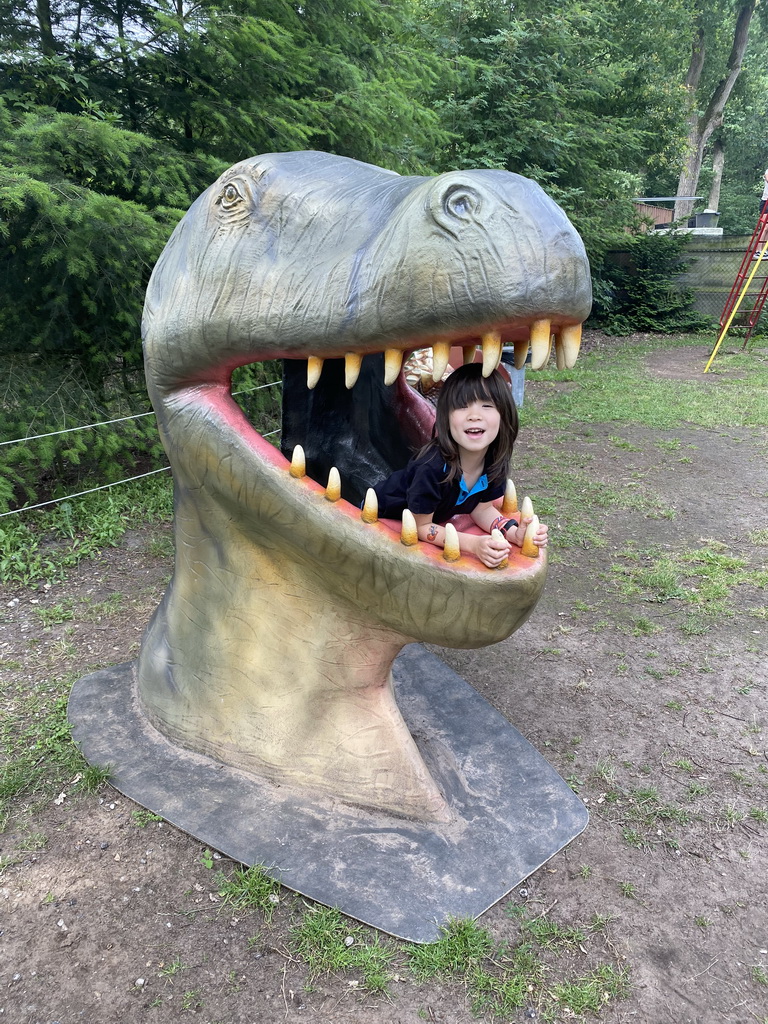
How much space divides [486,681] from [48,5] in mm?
5301

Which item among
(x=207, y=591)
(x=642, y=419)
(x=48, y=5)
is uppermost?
(x=48, y=5)

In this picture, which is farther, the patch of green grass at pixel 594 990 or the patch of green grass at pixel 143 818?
the patch of green grass at pixel 143 818

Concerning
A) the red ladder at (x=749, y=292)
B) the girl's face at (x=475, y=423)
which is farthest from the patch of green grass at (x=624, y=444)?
the girl's face at (x=475, y=423)

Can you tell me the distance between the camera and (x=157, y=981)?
1848mm

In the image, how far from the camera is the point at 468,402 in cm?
187

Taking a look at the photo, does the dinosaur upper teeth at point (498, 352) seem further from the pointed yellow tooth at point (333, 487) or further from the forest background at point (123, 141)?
the forest background at point (123, 141)

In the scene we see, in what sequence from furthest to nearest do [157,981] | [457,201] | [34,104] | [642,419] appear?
[642,419] → [34,104] → [157,981] → [457,201]

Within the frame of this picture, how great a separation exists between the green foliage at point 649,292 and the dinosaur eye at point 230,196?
→ 1521 centimetres

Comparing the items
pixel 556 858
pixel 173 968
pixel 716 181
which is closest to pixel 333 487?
pixel 173 968

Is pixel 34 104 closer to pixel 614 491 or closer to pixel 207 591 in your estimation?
pixel 207 591

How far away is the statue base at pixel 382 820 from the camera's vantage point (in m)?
2.05

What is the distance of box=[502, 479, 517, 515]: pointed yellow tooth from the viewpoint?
1.99m

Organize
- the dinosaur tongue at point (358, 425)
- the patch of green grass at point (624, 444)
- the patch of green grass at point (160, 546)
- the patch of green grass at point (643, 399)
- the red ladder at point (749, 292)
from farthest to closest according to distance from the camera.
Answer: the red ladder at point (749, 292) → the patch of green grass at point (643, 399) → the patch of green grass at point (624, 444) → the patch of green grass at point (160, 546) → the dinosaur tongue at point (358, 425)

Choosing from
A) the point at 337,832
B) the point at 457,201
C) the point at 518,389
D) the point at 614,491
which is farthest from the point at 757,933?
the point at 518,389
